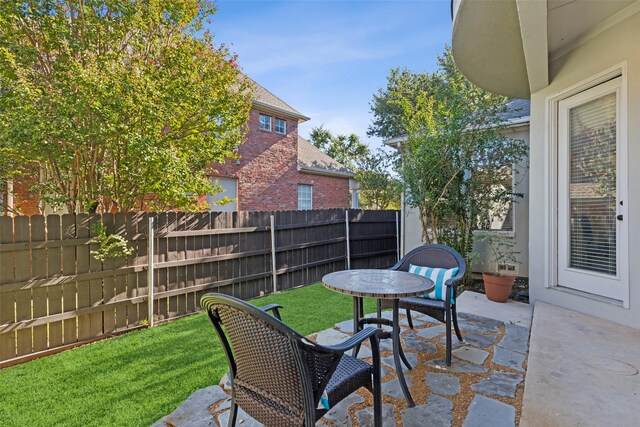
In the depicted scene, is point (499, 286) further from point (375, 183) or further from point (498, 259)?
point (375, 183)

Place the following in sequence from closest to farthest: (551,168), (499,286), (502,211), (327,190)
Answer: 1. (551,168)
2. (499,286)
3. (502,211)
4. (327,190)

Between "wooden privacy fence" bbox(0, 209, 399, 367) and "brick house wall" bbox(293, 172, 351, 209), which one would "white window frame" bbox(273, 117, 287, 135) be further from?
"wooden privacy fence" bbox(0, 209, 399, 367)

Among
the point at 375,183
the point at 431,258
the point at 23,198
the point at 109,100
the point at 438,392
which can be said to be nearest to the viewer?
the point at 438,392

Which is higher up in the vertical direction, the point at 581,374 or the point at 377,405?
the point at 377,405

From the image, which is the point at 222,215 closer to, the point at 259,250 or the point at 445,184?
the point at 259,250

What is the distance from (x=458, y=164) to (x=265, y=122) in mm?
8190

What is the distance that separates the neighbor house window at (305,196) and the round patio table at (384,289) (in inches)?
417

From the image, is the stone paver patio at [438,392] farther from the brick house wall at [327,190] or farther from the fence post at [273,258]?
the brick house wall at [327,190]

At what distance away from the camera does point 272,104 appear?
38.9ft

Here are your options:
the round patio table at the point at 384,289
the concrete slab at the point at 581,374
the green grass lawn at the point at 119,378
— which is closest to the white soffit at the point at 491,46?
the round patio table at the point at 384,289

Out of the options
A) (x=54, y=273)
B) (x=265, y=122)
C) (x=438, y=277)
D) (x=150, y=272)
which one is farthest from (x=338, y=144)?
(x=54, y=273)

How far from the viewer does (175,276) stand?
4.55 meters

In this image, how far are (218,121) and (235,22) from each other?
320 centimetres

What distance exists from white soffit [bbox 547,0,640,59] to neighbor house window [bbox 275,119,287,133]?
31.4 feet
